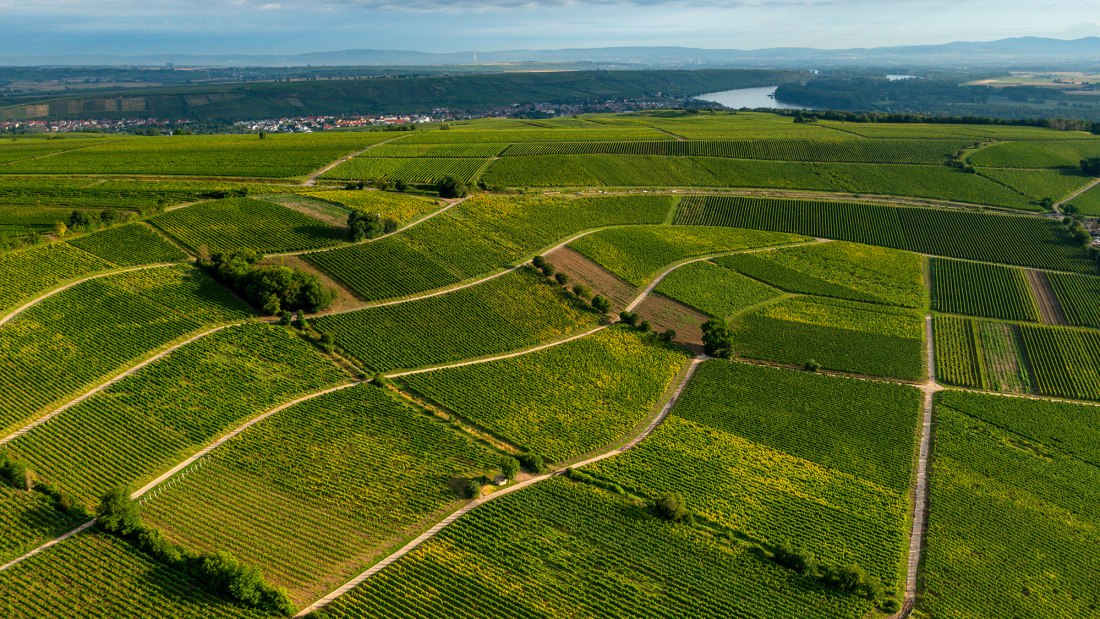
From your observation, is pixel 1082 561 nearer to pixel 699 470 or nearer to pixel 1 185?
pixel 699 470

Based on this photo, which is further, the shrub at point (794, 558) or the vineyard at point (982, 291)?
the vineyard at point (982, 291)

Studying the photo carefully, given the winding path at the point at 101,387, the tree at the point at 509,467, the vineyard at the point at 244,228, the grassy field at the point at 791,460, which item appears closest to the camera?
the grassy field at the point at 791,460

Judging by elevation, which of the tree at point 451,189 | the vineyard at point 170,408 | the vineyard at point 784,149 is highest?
the vineyard at point 784,149

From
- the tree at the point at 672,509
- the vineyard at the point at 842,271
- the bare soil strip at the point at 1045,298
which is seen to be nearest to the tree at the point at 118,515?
the tree at the point at 672,509

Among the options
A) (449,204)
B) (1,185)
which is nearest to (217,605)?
(449,204)

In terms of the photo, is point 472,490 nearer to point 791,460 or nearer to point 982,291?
point 791,460

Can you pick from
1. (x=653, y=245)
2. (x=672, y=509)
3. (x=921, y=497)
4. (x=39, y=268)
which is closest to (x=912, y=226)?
(x=653, y=245)

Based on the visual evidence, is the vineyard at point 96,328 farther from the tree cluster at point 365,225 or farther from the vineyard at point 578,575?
the vineyard at point 578,575
